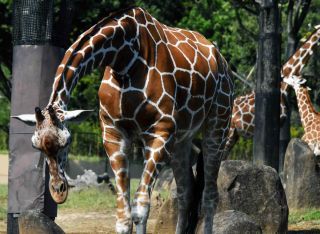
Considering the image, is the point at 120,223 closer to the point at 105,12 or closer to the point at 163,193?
the point at 163,193

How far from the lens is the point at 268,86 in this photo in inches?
461

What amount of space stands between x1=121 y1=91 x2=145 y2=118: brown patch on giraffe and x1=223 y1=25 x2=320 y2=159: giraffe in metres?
8.14

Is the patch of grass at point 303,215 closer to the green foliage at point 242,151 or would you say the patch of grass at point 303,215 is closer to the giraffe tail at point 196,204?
the giraffe tail at point 196,204

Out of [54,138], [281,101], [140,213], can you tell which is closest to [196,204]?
[140,213]

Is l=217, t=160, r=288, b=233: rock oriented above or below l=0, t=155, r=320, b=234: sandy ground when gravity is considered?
above

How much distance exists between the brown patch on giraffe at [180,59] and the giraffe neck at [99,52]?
44 cm

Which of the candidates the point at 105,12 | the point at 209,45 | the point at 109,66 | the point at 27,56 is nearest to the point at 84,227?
the point at 27,56

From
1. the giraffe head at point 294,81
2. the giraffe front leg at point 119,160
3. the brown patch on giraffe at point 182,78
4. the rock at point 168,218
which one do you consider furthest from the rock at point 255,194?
the giraffe head at point 294,81

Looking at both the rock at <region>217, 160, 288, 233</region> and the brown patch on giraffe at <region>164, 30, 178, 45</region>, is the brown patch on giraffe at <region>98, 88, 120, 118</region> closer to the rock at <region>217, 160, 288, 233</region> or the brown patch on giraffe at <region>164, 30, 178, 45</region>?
the brown patch on giraffe at <region>164, 30, 178, 45</region>

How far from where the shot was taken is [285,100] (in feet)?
47.5

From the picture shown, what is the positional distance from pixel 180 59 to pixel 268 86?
5193 millimetres

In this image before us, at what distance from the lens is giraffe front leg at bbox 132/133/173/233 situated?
6094mm

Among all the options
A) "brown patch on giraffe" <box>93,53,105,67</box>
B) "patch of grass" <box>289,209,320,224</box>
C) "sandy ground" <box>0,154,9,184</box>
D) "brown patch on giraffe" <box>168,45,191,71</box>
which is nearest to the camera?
"brown patch on giraffe" <box>93,53,105,67</box>

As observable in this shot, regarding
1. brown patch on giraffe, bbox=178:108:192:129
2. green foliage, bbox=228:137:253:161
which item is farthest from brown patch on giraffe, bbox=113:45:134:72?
green foliage, bbox=228:137:253:161
